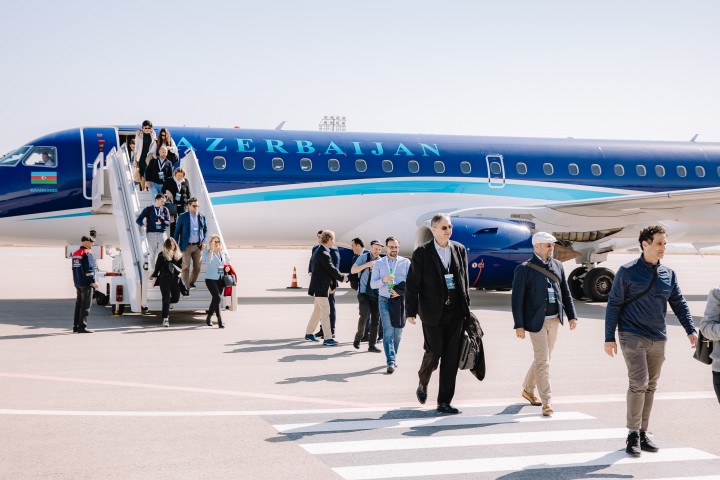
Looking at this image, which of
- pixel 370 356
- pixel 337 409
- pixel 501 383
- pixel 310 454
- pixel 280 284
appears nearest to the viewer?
pixel 310 454

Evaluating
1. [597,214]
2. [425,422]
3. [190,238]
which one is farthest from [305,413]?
[597,214]

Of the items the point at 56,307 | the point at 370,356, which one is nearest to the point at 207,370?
the point at 370,356

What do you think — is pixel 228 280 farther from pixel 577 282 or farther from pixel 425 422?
pixel 577 282

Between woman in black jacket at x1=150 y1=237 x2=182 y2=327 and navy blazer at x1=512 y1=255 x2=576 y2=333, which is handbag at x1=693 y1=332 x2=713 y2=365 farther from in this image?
woman in black jacket at x1=150 y1=237 x2=182 y2=327

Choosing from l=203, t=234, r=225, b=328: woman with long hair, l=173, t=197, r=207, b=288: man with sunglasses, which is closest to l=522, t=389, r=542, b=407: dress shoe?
l=203, t=234, r=225, b=328: woman with long hair

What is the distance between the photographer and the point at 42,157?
18344 mm

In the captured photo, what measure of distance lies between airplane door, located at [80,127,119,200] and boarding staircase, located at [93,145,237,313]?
137mm

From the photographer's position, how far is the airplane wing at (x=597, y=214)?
20.1 m

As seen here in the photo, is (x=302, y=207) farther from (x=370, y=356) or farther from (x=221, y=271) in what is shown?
(x=370, y=356)

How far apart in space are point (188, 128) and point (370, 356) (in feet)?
31.5

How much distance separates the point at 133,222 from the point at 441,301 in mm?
→ 9598

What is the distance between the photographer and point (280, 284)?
2758 centimetres

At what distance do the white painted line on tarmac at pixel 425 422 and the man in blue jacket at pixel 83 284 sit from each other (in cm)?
713

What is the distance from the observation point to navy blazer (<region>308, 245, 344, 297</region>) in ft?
42.9
